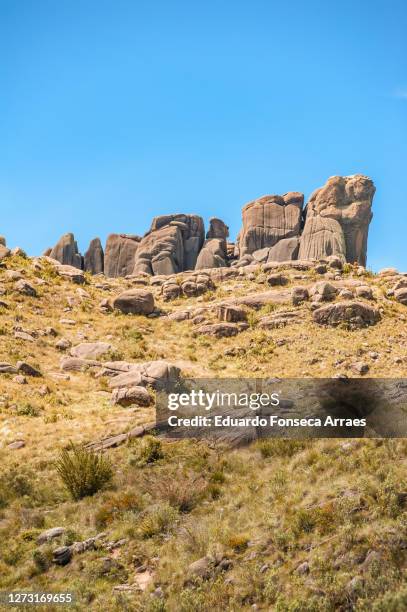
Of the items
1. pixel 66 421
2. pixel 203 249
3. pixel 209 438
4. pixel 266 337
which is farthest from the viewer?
pixel 203 249

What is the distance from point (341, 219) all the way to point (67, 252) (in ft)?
116

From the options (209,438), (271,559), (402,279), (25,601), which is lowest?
(25,601)

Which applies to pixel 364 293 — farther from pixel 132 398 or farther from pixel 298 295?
pixel 132 398

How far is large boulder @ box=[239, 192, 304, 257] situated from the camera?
63.4 m

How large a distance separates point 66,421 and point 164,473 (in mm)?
7591

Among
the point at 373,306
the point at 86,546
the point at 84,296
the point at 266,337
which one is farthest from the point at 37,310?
the point at 86,546

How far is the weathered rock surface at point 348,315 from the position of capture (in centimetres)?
3328

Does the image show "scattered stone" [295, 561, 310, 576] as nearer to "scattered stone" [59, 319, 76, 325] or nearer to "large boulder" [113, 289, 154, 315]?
"scattered stone" [59, 319, 76, 325]

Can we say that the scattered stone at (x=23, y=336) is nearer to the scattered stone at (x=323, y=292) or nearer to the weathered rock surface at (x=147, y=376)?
the weathered rock surface at (x=147, y=376)

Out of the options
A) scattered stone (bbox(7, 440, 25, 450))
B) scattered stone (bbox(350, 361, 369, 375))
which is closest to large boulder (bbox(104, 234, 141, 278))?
scattered stone (bbox(350, 361, 369, 375))

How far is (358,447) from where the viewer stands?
1233 cm

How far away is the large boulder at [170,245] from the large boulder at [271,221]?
20.8 ft

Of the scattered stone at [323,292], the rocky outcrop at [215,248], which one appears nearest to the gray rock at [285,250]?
the rocky outcrop at [215,248]

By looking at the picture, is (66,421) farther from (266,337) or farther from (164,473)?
(266,337)
